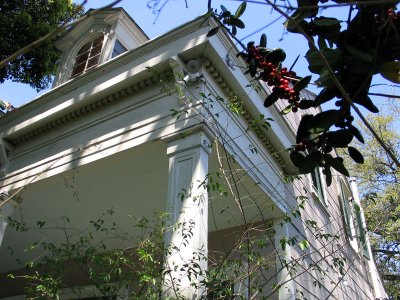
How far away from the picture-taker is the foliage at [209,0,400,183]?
131 cm

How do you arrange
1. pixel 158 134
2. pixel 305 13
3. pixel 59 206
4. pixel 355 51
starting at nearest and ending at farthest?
pixel 355 51
pixel 305 13
pixel 158 134
pixel 59 206

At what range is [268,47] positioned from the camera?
183 centimetres

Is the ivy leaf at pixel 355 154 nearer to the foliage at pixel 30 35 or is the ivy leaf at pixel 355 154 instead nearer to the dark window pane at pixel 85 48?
the dark window pane at pixel 85 48

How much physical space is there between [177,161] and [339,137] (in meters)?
2.17

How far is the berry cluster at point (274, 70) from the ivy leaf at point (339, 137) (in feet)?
0.72

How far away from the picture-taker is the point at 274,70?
1.71 metres

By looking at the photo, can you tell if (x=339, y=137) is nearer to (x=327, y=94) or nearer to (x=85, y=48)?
(x=327, y=94)

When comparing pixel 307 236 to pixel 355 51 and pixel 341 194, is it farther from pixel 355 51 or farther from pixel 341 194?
pixel 355 51

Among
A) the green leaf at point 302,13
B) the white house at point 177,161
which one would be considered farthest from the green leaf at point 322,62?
the white house at point 177,161

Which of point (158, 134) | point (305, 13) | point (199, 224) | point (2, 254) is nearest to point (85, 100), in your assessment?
point (158, 134)

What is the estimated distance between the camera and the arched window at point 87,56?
7047 mm

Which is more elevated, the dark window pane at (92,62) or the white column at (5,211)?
the dark window pane at (92,62)

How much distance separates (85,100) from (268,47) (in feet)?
10.8

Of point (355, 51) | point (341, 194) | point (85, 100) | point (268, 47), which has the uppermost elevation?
point (341, 194)
